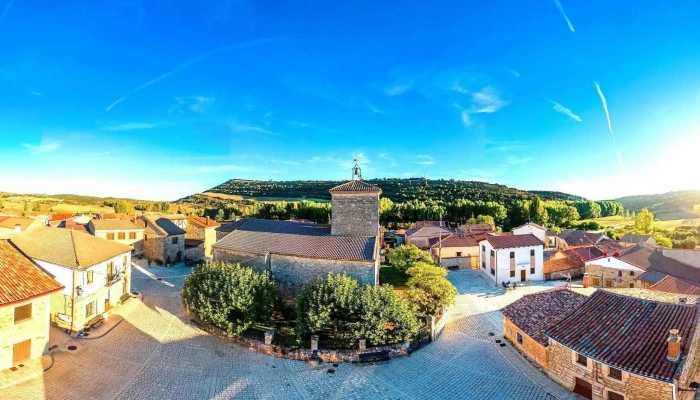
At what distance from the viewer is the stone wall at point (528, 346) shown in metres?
19.0

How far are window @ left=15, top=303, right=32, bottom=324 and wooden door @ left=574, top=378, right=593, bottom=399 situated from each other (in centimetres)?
2788

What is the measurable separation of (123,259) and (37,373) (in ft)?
39.7

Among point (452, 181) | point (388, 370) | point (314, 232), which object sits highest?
point (452, 181)

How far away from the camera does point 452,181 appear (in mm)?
184125

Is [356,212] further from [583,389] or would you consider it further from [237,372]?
[583,389]

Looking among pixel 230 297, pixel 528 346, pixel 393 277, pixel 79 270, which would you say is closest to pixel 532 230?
pixel 393 277

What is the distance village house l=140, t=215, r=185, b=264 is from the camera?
43469mm

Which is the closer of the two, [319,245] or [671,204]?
[319,245]

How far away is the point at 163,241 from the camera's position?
4341 centimetres

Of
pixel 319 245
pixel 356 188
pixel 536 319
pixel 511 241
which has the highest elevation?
pixel 356 188

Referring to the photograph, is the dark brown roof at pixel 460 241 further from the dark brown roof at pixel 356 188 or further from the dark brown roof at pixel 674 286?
the dark brown roof at pixel 356 188

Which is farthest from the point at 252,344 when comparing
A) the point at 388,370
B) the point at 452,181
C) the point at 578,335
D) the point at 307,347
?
the point at 452,181

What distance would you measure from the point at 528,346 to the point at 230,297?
60.7 feet

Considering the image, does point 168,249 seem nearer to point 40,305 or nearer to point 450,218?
point 40,305
